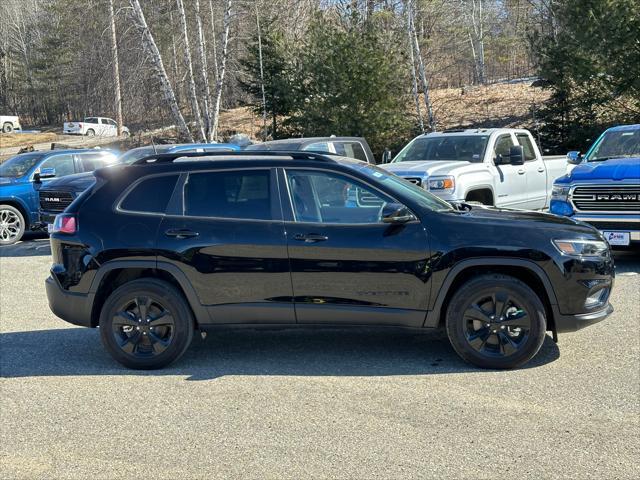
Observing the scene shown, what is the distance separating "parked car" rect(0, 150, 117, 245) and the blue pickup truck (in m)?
9.51

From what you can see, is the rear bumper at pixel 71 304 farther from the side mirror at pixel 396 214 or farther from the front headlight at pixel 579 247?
the front headlight at pixel 579 247

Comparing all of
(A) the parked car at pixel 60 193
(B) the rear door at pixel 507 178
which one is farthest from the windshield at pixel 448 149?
(A) the parked car at pixel 60 193

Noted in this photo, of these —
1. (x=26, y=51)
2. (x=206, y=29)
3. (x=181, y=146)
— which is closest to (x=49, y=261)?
(x=181, y=146)

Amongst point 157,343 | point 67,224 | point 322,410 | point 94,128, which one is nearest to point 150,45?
point 67,224

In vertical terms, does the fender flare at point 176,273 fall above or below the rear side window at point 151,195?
below

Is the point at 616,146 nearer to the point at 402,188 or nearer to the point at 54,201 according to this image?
the point at 402,188

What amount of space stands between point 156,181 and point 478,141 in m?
7.11

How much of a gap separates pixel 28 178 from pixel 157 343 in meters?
10.1

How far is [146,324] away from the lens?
5961 millimetres

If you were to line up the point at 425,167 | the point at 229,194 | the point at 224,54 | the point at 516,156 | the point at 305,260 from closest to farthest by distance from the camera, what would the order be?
the point at 305,260, the point at 229,194, the point at 425,167, the point at 516,156, the point at 224,54

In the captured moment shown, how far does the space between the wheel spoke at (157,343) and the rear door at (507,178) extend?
278 inches

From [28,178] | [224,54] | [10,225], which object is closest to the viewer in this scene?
[10,225]

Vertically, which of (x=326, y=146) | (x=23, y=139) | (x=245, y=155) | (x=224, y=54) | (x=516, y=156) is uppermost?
(x=224, y=54)

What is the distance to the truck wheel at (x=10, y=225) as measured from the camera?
47.9ft
